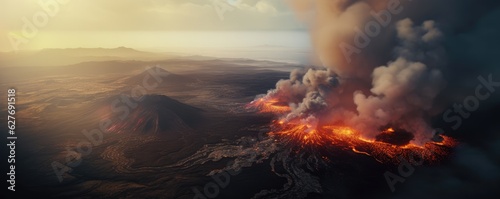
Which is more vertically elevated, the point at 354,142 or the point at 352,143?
the point at 354,142

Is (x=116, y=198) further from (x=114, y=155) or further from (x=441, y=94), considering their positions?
(x=441, y=94)

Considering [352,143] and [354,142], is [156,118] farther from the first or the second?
[354,142]

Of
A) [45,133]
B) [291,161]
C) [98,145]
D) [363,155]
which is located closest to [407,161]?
[363,155]

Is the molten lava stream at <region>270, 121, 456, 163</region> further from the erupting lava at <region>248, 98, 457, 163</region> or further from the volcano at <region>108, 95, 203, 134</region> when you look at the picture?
the volcano at <region>108, 95, 203, 134</region>

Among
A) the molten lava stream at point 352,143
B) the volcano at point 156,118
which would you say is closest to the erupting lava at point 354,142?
the molten lava stream at point 352,143

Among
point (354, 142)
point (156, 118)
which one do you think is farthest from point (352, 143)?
point (156, 118)

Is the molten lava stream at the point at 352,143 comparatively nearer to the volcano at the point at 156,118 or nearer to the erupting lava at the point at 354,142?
the erupting lava at the point at 354,142
